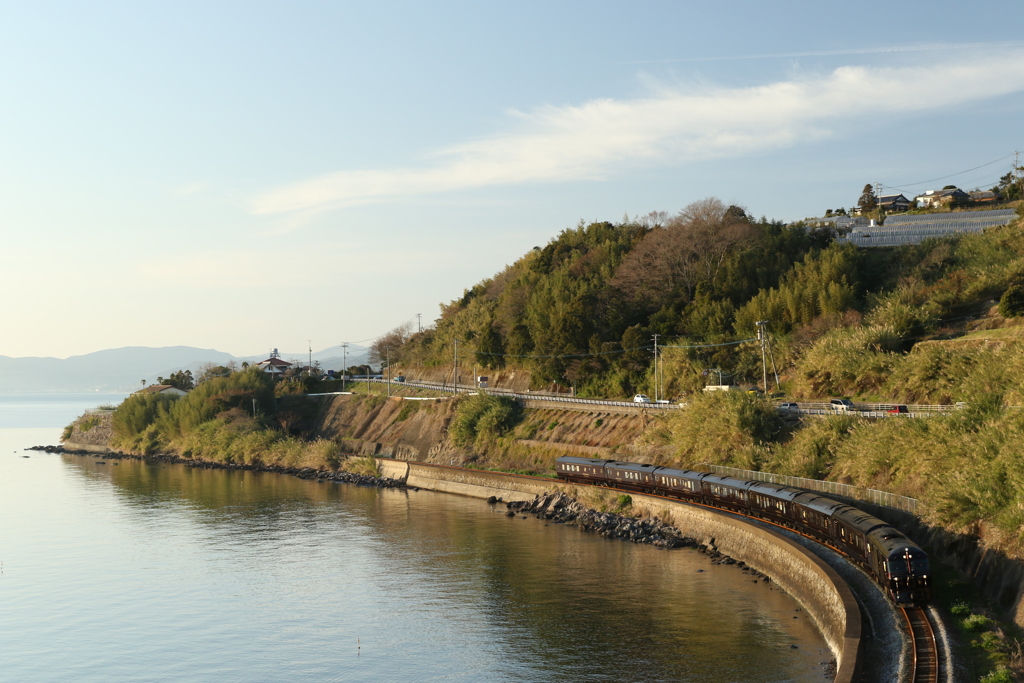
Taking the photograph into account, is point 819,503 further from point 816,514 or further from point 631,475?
point 631,475

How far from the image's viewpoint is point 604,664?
100 feet

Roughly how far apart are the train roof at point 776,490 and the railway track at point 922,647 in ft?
48.8

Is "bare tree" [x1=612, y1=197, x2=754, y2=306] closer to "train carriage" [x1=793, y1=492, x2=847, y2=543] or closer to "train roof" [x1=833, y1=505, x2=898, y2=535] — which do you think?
"train carriage" [x1=793, y1=492, x2=847, y2=543]

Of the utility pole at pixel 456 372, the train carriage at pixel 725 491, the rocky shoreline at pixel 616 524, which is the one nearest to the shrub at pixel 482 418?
the utility pole at pixel 456 372

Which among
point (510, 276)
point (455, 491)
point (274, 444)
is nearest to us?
point (455, 491)

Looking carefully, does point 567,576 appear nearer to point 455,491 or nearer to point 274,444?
point 455,491

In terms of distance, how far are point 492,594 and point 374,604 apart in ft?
20.3

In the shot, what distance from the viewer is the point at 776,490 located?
46.0 m

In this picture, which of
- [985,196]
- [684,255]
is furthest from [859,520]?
[985,196]

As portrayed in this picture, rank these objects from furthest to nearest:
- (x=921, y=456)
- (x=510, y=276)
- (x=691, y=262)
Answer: (x=510, y=276) → (x=691, y=262) → (x=921, y=456)

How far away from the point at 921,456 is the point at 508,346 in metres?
72.7

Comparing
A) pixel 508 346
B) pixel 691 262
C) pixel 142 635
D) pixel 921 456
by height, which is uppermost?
pixel 691 262

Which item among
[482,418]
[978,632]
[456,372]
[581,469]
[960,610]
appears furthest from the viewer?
[456,372]

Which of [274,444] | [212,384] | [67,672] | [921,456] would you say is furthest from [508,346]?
[67,672]
